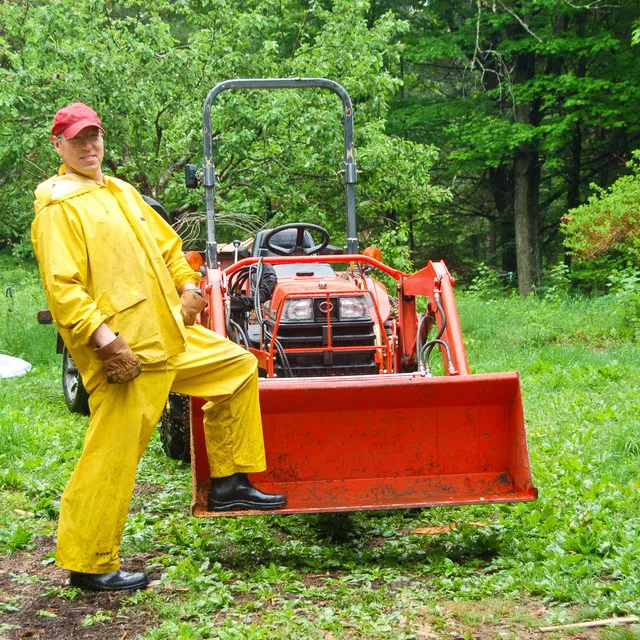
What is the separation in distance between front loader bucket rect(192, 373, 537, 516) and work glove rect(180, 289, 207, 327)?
56 cm

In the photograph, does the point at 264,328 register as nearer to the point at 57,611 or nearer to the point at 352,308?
the point at 352,308

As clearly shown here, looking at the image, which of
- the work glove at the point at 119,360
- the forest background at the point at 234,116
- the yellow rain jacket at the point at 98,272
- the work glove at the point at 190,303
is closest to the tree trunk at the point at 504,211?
the forest background at the point at 234,116

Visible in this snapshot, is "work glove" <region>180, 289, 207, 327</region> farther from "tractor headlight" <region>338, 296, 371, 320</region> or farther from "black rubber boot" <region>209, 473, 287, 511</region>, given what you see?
"tractor headlight" <region>338, 296, 371, 320</region>

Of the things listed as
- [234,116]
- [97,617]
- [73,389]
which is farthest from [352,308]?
[234,116]

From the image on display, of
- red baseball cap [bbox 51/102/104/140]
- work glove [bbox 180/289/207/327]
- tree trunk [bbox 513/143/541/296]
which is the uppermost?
red baseball cap [bbox 51/102/104/140]

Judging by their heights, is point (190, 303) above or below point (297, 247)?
above

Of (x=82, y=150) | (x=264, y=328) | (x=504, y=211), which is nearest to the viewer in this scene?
(x=82, y=150)

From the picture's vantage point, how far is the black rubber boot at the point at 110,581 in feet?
13.7

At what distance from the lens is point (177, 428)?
650cm

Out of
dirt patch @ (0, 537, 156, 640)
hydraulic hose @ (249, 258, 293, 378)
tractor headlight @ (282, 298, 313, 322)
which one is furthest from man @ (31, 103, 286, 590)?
tractor headlight @ (282, 298, 313, 322)

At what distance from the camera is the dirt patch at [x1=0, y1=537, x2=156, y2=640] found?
12.4ft

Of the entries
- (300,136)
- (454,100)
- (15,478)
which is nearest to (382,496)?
(15,478)

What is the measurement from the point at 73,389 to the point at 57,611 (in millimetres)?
4446

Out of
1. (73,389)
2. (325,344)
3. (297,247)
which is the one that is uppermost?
(297,247)
